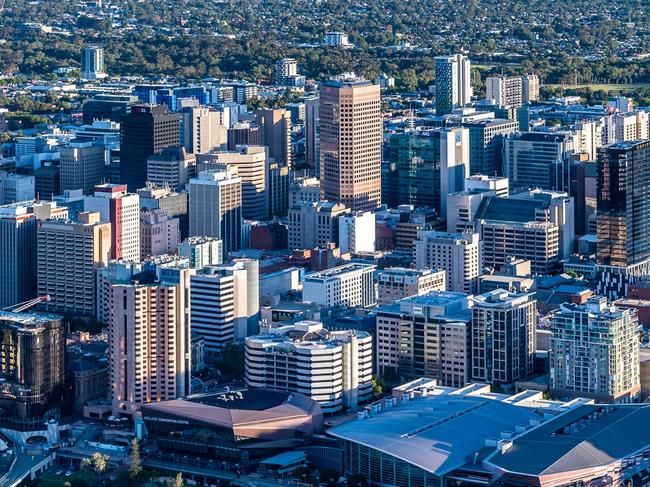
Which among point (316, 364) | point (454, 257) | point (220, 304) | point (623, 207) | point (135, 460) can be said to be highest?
point (623, 207)

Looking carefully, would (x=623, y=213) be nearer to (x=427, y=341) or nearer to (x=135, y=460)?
(x=427, y=341)

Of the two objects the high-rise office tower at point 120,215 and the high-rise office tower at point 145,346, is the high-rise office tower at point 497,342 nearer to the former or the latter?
the high-rise office tower at point 145,346

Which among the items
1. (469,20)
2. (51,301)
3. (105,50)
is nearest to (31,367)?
(51,301)

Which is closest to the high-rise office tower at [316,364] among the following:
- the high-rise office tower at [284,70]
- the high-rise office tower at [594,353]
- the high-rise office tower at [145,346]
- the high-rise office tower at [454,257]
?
the high-rise office tower at [145,346]

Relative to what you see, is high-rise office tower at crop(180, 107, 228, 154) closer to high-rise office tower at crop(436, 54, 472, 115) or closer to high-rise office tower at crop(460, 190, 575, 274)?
high-rise office tower at crop(436, 54, 472, 115)

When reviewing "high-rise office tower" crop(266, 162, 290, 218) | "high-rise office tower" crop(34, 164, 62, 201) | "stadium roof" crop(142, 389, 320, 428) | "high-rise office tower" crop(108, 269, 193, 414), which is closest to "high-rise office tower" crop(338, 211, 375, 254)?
"high-rise office tower" crop(266, 162, 290, 218)

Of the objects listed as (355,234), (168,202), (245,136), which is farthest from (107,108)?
(355,234)
